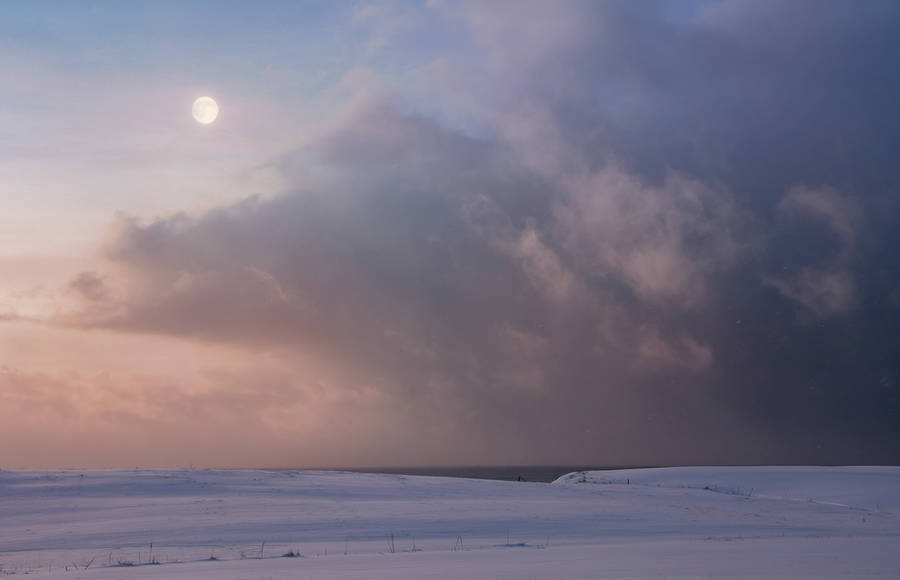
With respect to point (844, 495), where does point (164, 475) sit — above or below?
above

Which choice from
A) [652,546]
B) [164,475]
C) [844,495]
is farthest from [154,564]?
[844,495]

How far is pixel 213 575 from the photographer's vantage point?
15508 mm

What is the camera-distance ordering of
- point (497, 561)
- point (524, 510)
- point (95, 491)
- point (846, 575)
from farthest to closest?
point (95, 491)
point (524, 510)
point (497, 561)
point (846, 575)

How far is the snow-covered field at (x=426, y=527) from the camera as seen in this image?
647 inches

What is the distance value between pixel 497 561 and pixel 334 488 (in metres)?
18.9

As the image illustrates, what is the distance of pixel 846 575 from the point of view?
1467 centimetres

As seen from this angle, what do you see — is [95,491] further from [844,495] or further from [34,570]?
[844,495]

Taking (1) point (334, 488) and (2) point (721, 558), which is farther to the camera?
(1) point (334, 488)

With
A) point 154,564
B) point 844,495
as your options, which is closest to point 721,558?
point 154,564

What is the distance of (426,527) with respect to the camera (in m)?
24.8

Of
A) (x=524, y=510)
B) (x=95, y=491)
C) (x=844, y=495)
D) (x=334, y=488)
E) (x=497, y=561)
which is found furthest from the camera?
(x=844, y=495)

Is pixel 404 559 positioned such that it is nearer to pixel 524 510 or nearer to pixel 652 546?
pixel 652 546

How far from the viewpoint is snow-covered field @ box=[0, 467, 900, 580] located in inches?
647

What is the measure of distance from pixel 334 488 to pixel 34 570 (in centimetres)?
1807
